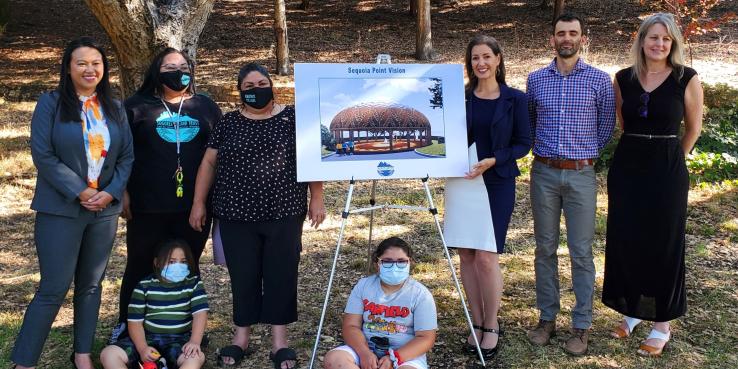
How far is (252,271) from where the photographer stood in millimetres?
4266

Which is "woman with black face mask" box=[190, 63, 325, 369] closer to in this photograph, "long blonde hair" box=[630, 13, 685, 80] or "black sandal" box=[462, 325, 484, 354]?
"black sandal" box=[462, 325, 484, 354]

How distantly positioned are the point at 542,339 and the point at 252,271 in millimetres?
1904

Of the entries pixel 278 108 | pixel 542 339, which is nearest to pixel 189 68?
pixel 278 108

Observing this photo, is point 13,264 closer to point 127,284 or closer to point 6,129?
point 127,284

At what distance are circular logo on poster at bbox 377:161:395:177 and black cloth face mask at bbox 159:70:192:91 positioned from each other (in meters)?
1.25

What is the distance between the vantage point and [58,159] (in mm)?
3789

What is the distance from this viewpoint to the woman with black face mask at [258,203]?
13.4 feet

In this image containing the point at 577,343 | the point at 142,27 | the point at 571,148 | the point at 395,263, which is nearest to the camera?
the point at 395,263

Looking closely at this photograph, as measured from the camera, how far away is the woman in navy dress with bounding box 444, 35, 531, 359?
165 inches

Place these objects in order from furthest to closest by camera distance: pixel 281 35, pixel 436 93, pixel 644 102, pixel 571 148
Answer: pixel 281 35, pixel 436 93, pixel 571 148, pixel 644 102

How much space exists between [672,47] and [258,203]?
2.53 meters

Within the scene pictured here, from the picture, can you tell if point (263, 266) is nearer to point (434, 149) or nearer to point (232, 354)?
point (232, 354)

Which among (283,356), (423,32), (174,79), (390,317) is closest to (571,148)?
(390,317)

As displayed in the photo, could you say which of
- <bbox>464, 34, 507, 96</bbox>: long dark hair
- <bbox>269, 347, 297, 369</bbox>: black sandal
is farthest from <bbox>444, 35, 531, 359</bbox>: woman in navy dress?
<bbox>269, 347, 297, 369</bbox>: black sandal
